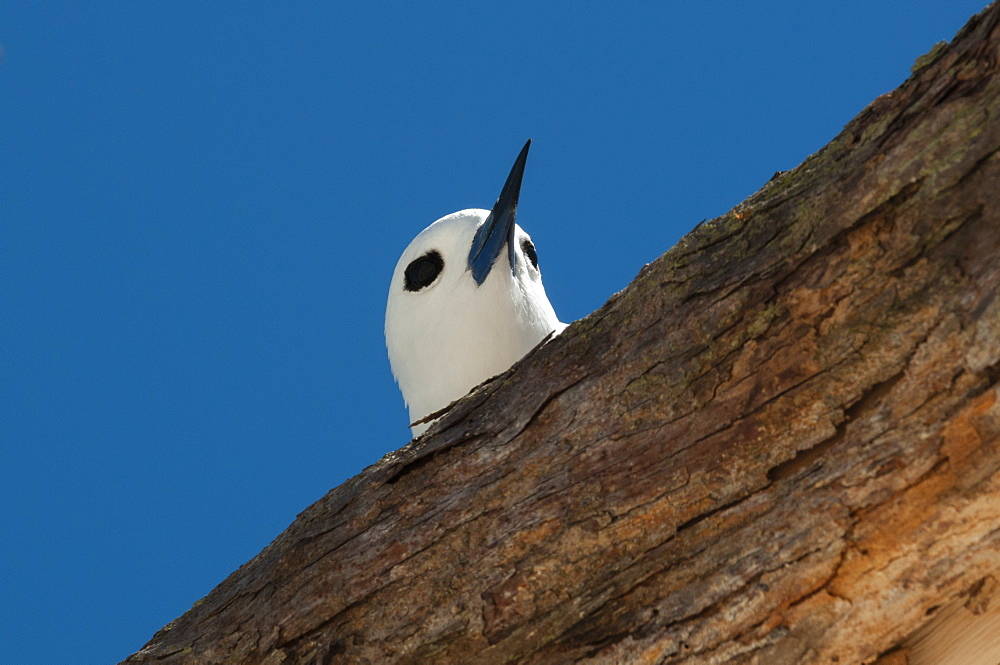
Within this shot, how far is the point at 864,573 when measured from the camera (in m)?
2.03

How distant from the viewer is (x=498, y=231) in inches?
155

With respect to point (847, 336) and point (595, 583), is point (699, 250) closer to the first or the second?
point (847, 336)

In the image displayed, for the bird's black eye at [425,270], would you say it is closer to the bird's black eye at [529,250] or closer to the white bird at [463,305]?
the white bird at [463,305]

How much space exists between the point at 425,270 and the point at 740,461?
7.25 feet

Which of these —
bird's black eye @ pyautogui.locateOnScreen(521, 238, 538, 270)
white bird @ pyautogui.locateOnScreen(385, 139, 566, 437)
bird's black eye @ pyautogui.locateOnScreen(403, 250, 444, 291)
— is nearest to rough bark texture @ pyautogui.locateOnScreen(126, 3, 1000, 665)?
white bird @ pyautogui.locateOnScreen(385, 139, 566, 437)

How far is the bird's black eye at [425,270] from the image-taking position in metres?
4.14

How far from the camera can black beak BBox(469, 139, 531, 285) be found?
385cm

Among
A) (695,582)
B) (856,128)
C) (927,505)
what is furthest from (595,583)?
(856,128)

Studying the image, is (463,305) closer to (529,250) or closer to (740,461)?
(529,250)

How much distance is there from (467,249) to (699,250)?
1.72m

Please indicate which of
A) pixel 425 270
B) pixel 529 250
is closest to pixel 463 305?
pixel 425 270

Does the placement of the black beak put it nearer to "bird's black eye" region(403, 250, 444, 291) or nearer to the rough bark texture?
"bird's black eye" region(403, 250, 444, 291)

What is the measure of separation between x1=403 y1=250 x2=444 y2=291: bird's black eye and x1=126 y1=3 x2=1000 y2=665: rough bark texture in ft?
4.70

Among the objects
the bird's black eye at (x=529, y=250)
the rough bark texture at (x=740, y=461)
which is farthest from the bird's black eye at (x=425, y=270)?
the rough bark texture at (x=740, y=461)
